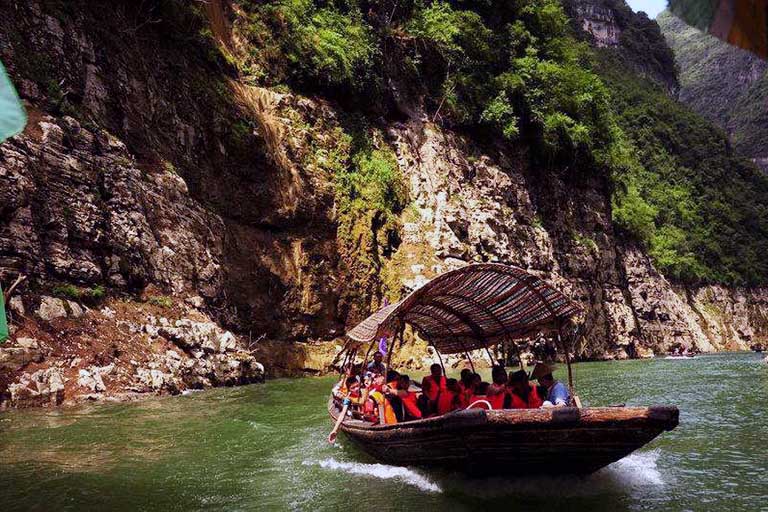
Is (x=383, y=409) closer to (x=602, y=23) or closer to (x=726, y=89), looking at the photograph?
(x=602, y=23)

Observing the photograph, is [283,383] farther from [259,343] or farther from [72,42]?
[72,42]

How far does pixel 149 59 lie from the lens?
1644 centimetres

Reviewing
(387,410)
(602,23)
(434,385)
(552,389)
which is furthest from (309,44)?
(602,23)

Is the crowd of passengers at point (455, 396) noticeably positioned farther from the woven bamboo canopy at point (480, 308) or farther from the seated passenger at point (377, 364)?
the seated passenger at point (377, 364)

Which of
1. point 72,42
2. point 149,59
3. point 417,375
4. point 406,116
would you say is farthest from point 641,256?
point 72,42

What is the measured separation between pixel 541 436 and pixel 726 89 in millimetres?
109042

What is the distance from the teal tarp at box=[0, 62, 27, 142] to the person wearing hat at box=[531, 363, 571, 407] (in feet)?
17.9

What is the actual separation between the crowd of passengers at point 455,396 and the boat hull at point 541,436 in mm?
821

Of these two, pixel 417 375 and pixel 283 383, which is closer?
pixel 283 383

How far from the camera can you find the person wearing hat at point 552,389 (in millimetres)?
6522

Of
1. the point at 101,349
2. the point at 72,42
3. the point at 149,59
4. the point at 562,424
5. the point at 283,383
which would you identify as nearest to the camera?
the point at 562,424

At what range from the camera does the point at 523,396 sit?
694 centimetres

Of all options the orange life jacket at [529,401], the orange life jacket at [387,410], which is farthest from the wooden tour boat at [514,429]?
the orange life jacket at [529,401]

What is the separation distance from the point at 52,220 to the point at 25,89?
3.04 meters
